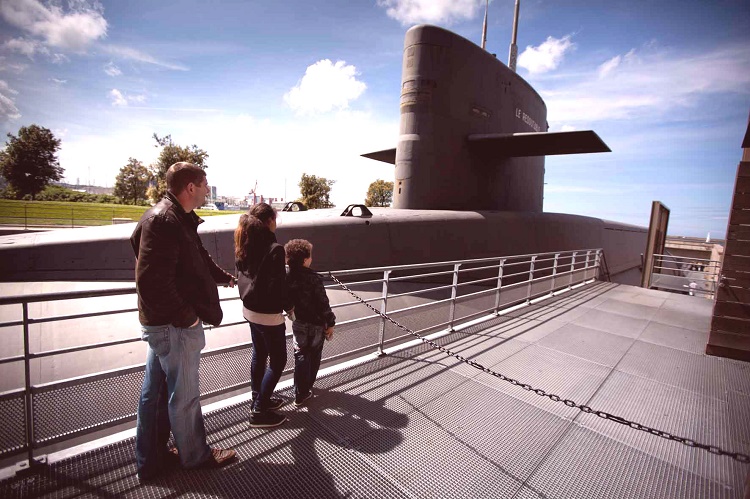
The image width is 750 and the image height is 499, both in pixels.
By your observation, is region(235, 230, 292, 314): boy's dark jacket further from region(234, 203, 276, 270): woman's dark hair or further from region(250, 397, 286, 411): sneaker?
region(250, 397, 286, 411): sneaker

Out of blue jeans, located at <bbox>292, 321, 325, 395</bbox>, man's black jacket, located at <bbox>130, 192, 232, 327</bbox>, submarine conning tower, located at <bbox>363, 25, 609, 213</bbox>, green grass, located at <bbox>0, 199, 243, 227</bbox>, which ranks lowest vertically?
green grass, located at <bbox>0, 199, 243, 227</bbox>

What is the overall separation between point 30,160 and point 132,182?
2131cm

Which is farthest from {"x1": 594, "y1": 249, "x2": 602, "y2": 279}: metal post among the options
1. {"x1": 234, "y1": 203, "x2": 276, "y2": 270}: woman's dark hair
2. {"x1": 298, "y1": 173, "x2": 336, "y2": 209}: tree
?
{"x1": 298, "y1": 173, "x2": 336, "y2": 209}: tree

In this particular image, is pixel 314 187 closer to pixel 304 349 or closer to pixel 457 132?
pixel 457 132

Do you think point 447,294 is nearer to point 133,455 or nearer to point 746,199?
point 746,199

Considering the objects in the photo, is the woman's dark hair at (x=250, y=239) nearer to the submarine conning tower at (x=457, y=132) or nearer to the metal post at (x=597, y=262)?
the submarine conning tower at (x=457, y=132)

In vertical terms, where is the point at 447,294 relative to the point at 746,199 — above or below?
below

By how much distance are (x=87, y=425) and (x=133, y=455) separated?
455 mm

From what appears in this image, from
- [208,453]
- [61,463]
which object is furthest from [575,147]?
[61,463]

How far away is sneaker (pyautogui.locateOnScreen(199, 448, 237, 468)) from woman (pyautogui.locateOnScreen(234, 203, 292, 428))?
1.16 ft

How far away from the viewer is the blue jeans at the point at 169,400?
6.57 ft

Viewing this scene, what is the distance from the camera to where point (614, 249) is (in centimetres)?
1855

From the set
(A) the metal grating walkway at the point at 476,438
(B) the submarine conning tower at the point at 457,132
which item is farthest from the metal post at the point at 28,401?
(B) the submarine conning tower at the point at 457,132

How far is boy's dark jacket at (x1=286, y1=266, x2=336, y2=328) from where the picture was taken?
2939 millimetres
